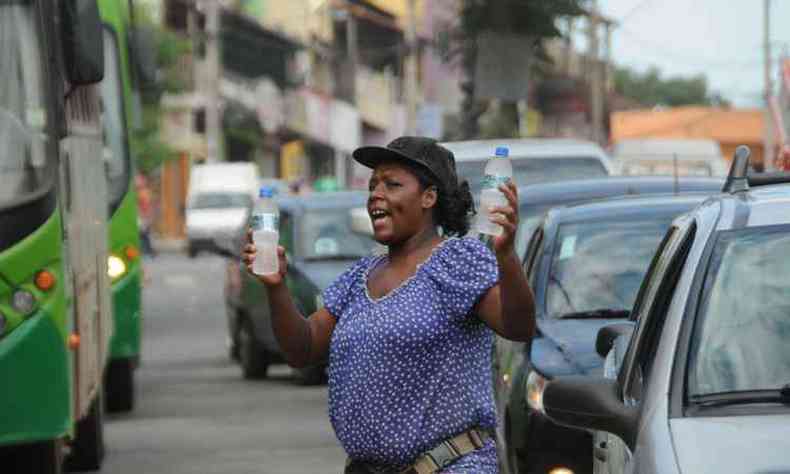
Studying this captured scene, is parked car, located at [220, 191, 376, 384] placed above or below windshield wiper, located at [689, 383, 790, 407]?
below

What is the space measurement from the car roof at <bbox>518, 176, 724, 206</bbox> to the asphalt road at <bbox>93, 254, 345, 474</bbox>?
6.15 ft

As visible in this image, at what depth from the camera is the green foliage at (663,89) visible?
156 m

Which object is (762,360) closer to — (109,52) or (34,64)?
(34,64)

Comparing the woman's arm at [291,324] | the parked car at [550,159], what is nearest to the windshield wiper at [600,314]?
the woman's arm at [291,324]

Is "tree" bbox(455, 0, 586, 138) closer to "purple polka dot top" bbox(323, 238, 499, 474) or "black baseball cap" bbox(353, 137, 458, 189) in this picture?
"black baseball cap" bbox(353, 137, 458, 189)

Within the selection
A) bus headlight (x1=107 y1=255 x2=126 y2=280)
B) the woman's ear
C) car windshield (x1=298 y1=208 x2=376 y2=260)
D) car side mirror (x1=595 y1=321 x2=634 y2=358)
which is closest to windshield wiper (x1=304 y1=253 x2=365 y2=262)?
car windshield (x1=298 y1=208 x2=376 y2=260)

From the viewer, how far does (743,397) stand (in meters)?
6.04

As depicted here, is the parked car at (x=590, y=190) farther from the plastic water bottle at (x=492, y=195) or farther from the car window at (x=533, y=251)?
the plastic water bottle at (x=492, y=195)

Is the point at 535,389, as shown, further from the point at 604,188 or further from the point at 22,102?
the point at 604,188

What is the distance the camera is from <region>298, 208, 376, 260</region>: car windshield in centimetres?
2047

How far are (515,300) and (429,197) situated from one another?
1.89 ft

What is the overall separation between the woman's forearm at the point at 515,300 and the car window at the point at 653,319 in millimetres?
338

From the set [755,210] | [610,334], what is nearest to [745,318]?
[755,210]

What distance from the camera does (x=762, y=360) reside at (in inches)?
244
